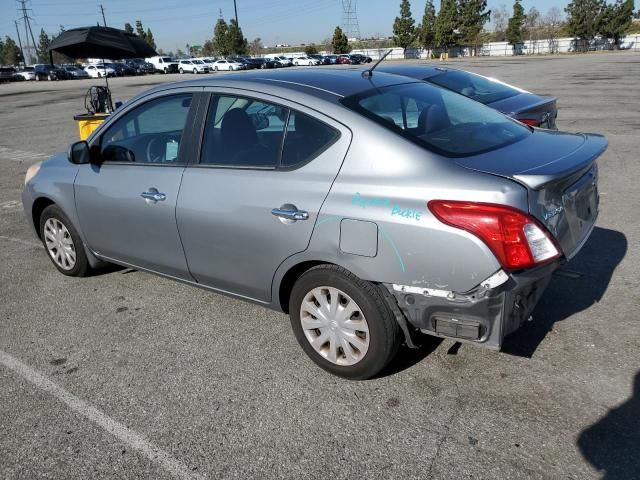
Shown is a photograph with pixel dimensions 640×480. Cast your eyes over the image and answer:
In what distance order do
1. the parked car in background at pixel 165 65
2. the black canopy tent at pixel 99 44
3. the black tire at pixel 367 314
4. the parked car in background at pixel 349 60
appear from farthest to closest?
the parked car in background at pixel 349 60
the parked car in background at pixel 165 65
the black canopy tent at pixel 99 44
the black tire at pixel 367 314

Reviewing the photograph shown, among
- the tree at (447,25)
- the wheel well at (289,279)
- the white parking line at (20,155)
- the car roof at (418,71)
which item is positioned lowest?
the white parking line at (20,155)

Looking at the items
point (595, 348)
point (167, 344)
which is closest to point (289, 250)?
point (167, 344)

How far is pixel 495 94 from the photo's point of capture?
7.25m

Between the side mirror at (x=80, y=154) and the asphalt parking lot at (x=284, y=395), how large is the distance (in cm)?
109

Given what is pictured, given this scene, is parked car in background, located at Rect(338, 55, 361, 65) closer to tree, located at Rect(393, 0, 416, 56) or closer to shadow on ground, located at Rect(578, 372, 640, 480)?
tree, located at Rect(393, 0, 416, 56)

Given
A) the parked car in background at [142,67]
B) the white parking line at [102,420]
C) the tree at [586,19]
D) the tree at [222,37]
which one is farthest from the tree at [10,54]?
the white parking line at [102,420]

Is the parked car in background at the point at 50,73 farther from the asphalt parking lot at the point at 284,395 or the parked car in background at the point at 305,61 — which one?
the asphalt parking lot at the point at 284,395

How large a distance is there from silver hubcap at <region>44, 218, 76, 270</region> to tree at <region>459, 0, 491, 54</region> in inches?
3182

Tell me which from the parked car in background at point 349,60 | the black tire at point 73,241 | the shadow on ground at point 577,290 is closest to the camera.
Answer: the shadow on ground at point 577,290

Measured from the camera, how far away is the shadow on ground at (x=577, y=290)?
3379 millimetres

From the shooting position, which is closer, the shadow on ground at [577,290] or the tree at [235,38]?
the shadow on ground at [577,290]

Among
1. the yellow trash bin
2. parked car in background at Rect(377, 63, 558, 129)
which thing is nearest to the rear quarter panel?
parked car in background at Rect(377, 63, 558, 129)

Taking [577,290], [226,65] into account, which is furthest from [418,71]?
[226,65]

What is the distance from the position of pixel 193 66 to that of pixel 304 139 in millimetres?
58277
